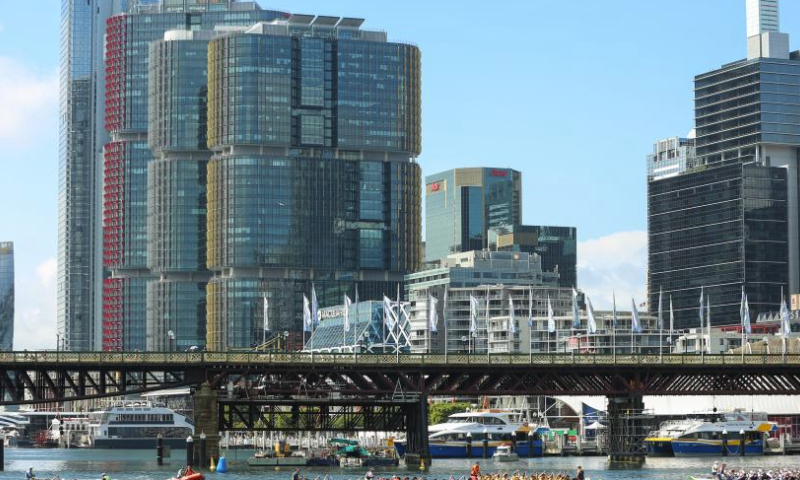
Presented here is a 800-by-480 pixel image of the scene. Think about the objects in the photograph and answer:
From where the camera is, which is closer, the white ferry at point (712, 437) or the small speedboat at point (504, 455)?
the small speedboat at point (504, 455)

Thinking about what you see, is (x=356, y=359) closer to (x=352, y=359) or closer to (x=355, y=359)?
(x=355, y=359)

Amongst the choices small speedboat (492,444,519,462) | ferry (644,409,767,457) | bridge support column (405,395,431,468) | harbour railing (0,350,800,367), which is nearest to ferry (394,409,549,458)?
small speedboat (492,444,519,462)

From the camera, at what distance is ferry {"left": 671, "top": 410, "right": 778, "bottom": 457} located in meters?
184

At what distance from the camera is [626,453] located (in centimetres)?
16462

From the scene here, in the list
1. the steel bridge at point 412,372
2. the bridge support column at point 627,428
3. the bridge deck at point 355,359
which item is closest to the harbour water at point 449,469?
the bridge support column at point 627,428

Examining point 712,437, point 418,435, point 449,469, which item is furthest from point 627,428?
point 712,437

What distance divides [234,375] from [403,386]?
1521cm

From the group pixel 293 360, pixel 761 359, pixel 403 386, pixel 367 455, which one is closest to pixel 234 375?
pixel 293 360

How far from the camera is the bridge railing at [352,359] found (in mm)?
152375

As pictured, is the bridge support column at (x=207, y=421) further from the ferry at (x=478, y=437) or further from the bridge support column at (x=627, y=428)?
the bridge support column at (x=627, y=428)

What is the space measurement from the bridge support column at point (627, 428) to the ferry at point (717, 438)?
65.9 feet

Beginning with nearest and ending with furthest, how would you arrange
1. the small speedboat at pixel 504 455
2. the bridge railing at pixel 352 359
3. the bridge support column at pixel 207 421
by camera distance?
the bridge railing at pixel 352 359 < the bridge support column at pixel 207 421 < the small speedboat at pixel 504 455

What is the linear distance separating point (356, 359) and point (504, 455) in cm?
2900

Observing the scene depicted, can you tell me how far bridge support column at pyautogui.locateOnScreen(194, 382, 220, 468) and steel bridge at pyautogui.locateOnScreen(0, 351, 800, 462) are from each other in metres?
0.09
